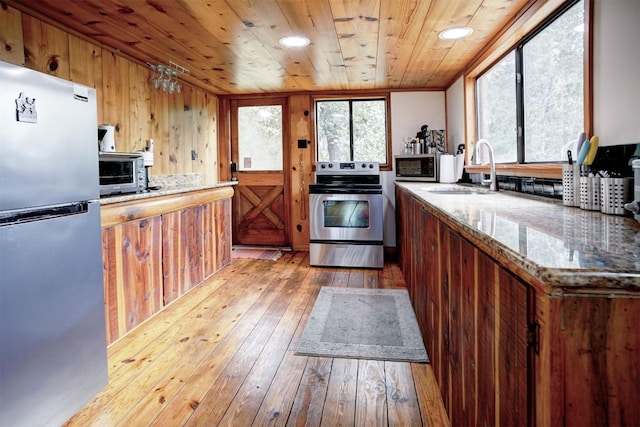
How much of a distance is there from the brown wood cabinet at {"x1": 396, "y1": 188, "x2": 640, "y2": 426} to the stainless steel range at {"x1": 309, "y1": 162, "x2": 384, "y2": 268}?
10.1 ft

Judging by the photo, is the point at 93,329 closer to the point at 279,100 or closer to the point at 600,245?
the point at 600,245

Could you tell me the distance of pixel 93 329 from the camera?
184 cm

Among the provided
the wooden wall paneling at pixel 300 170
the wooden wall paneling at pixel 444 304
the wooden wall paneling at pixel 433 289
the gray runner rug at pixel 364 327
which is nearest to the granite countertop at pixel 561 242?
the wooden wall paneling at pixel 444 304

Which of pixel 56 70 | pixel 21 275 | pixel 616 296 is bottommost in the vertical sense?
pixel 21 275

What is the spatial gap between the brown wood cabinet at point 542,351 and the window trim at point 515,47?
120cm

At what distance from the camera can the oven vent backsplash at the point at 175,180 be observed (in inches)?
149

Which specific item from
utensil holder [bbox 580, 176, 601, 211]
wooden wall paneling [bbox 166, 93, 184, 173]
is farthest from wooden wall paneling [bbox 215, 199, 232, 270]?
utensil holder [bbox 580, 176, 601, 211]

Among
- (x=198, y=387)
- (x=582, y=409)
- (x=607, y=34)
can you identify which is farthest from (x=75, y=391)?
(x=607, y=34)

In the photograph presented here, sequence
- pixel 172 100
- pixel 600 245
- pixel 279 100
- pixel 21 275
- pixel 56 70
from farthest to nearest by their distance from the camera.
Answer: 1. pixel 279 100
2. pixel 172 100
3. pixel 56 70
4. pixel 21 275
5. pixel 600 245

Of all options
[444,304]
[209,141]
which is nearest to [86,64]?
[209,141]

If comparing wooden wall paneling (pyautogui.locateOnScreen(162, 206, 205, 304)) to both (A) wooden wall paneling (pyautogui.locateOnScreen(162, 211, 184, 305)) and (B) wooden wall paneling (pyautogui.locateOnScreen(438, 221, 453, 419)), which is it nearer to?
(A) wooden wall paneling (pyautogui.locateOnScreen(162, 211, 184, 305))

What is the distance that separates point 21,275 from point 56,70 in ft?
6.05

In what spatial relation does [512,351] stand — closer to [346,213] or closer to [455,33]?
[455,33]

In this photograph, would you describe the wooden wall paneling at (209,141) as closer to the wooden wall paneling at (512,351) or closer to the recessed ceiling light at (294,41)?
the recessed ceiling light at (294,41)
